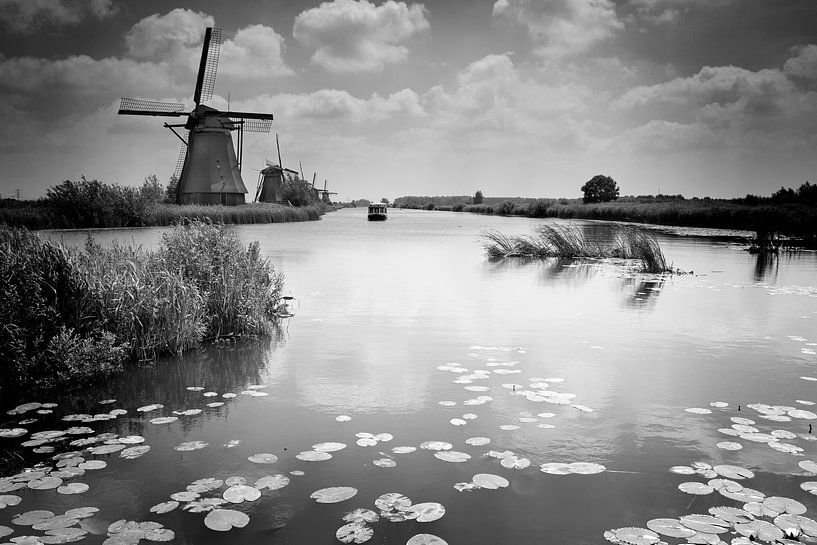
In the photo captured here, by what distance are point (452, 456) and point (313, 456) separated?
110cm

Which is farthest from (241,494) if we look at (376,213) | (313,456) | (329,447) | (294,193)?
(294,193)

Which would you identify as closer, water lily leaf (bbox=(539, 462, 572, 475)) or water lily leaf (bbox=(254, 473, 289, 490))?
water lily leaf (bbox=(254, 473, 289, 490))

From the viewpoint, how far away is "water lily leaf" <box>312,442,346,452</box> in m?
4.91

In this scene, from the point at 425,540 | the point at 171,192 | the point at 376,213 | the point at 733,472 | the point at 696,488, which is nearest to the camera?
the point at 425,540

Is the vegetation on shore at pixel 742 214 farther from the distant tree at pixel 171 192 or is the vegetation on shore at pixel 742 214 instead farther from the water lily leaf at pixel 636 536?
the distant tree at pixel 171 192

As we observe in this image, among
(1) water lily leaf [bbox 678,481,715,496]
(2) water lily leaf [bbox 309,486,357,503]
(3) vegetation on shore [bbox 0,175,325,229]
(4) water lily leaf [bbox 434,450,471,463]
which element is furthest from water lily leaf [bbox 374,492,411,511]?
(3) vegetation on shore [bbox 0,175,325,229]

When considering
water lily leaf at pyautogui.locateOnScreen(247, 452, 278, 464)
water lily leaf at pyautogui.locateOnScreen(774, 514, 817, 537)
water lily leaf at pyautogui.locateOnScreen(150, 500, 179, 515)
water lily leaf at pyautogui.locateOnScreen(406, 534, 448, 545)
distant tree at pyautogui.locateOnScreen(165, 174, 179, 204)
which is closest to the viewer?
water lily leaf at pyautogui.locateOnScreen(406, 534, 448, 545)

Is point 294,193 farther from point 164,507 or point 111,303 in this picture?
point 164,507

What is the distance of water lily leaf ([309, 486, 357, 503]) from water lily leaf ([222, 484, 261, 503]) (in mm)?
377

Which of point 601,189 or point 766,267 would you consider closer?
point 766,267

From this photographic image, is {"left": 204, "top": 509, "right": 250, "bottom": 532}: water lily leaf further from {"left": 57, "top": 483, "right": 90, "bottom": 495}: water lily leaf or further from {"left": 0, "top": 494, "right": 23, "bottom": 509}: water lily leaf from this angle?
{"left": 0, "top": 494, "right": 23, "bottom": 509}: water lily leaf

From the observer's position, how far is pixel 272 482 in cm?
428

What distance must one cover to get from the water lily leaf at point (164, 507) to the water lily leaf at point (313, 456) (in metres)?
1.04

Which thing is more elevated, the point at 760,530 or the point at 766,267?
the point at 766,267
